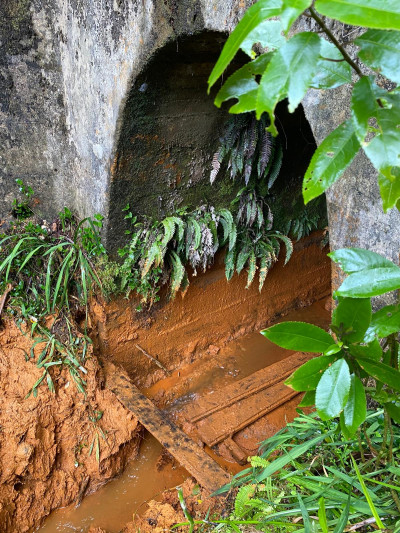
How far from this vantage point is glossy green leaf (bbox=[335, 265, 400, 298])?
45.2 inches

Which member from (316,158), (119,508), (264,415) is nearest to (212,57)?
(316,158)

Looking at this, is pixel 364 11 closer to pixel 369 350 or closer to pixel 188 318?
pixel 369 350

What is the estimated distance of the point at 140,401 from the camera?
3938 mm

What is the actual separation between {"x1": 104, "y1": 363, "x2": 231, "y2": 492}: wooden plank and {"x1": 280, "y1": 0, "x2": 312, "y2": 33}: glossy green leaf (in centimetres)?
302

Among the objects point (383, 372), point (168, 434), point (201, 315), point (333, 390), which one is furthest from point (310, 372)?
point (201, 315)

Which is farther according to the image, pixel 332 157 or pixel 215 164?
pixel 215 164

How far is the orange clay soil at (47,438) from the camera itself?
3.51 m

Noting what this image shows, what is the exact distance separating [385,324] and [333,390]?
10.1 inches

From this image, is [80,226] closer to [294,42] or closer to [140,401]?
[140,401]

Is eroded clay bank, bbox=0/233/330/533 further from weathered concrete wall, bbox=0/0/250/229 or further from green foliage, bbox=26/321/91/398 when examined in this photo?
weathered concrete wall, bbox=0/0/250/229

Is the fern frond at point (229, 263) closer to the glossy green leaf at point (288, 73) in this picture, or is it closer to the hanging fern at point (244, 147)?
the hanging fern at point (244, 147)

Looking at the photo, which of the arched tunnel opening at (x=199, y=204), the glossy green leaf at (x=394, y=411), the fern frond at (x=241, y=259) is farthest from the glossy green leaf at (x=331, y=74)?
the fern frond at (x=241, y=259)

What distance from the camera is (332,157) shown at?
1.04 meters

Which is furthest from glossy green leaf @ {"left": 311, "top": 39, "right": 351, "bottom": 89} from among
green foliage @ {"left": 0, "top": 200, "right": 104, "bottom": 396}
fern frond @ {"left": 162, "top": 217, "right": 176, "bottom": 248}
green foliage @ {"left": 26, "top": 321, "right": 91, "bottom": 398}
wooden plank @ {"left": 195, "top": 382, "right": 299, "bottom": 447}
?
wooden plank @ {"left": 195, "top": 382, "right": 299, "bottom": 447}
